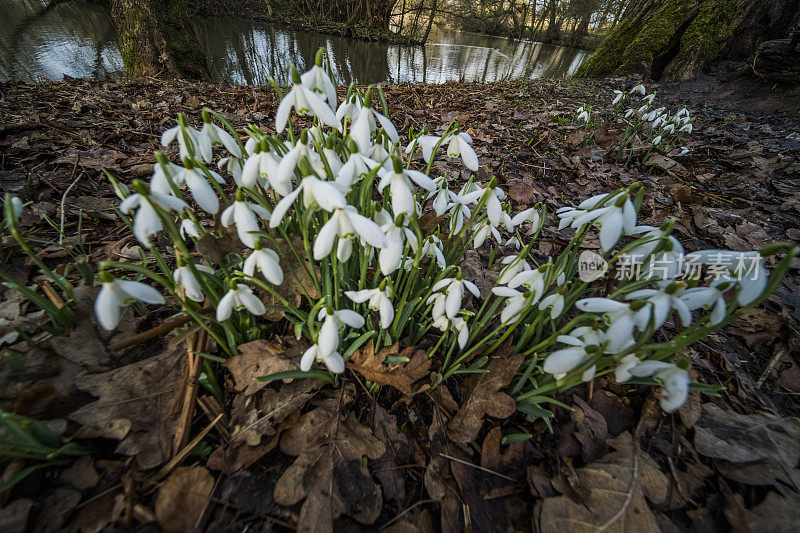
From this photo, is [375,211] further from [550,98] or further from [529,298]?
[550,98]

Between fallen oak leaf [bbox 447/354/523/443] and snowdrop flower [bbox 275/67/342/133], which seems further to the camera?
fallen oak leaf [bbox 447/354/523/443]

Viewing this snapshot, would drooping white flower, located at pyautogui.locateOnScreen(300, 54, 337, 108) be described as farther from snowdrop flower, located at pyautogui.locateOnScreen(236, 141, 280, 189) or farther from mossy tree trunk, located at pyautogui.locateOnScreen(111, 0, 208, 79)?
mossy tree trunk, located at pyautogui.locateOnScreen(111, 0, 208, 79)

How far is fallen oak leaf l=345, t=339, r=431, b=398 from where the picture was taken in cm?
109

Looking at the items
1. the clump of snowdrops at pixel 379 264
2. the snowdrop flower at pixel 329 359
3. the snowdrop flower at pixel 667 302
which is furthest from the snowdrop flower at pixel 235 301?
the snowdrop flower at pixel 667 302

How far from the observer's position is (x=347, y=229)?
81 cm

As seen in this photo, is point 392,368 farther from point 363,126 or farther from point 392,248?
point 363,126

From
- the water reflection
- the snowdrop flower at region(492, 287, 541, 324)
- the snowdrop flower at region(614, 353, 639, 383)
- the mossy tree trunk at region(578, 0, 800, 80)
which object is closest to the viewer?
the snowdrop flower at region(614, 353, 639, 383)

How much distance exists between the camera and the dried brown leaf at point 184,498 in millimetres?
798

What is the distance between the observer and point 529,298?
3.20 ft

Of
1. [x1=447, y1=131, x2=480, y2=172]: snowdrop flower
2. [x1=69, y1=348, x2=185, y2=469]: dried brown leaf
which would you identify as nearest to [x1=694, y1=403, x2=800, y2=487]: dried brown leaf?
Result: [x1=447, y1=131, x2=480, y2=172]: snowdrop flower

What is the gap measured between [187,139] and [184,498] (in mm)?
1012

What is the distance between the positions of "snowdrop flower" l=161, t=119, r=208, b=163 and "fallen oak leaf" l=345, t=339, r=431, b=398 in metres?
0.85

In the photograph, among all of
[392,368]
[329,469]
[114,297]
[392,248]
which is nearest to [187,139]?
[114,297]

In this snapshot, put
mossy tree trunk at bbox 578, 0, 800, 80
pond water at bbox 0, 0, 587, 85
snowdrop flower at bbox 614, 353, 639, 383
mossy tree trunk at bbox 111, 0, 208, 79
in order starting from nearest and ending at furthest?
snowdrop flower at bbox 614, 353, 639, 383
mossy tree trunk at bbox 111, 0, 208, 79
mossy tree trunk at bbox 578, 0, 800, 80
pond water at bbox 0, 0, 587, 85
